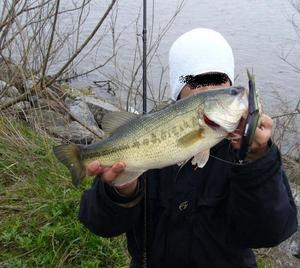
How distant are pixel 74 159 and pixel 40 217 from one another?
1.76 meters

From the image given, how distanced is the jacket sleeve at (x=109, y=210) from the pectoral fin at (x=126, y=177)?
18cm

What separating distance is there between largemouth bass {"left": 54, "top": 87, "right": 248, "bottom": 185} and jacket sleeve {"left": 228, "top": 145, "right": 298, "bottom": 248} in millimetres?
224

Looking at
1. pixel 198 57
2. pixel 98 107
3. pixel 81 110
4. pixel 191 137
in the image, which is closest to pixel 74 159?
pixel 191 137

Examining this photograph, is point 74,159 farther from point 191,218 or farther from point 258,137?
point 258,137

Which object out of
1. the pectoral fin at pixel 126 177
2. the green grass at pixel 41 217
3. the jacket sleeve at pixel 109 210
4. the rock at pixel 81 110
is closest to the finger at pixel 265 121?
the pectoral fin at pixel 126 177

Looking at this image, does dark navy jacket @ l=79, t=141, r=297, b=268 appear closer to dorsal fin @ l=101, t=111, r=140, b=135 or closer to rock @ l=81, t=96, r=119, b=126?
dorsal fin @ l=101, t=111, r=140, b=135

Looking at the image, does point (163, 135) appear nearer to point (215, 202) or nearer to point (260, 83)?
point (215, 202)

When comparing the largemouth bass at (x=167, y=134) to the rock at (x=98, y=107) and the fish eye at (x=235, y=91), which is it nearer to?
the fish eye at (x=235, y=91)

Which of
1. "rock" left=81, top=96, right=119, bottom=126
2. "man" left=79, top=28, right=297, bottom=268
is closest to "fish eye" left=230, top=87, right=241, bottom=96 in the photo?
"man" left=79, top=28, right=297, bottom=268

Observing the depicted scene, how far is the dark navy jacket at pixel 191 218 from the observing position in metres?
2.14

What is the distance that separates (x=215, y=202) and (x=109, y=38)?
921cm

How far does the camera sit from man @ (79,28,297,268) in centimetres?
213

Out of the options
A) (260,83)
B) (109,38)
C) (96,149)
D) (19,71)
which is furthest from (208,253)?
(109,38)

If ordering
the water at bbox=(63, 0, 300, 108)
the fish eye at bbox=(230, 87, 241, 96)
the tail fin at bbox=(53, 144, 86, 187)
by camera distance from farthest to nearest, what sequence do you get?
the water at bbox=(63, 0, 300, 108)
the tail fin at bbox=(53, 144, 86, 187)
the fish eye at bbox=(230, 87, 241, 96)
